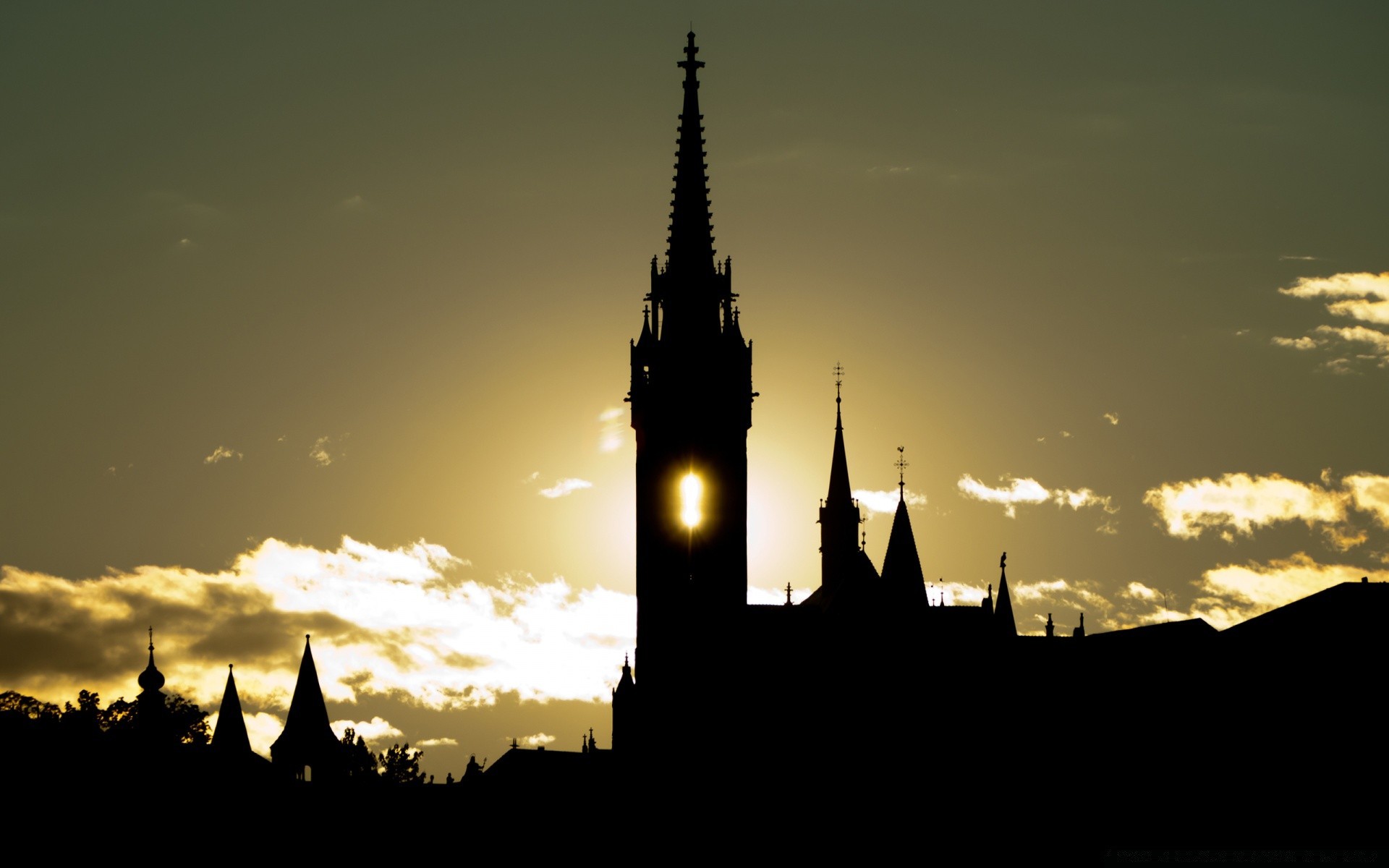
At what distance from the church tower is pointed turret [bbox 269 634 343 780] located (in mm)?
17042

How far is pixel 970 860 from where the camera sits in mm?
84625

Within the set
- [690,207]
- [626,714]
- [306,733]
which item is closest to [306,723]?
[306,733]

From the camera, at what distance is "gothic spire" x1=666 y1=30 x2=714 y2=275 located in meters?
95.6

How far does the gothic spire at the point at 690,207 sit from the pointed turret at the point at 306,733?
2504cm

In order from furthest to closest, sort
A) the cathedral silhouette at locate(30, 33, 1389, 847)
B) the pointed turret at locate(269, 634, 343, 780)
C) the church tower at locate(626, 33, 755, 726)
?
1. the pointed turret at locate(269, 634, 343, 780)
2. the church tower at locate(626, 33, 755, 726)
3. the cathedral silhouette at locate(30, 33, 1389, 847)

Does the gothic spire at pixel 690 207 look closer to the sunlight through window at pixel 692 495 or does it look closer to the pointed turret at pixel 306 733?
the sunlight through window at pixel 692 495

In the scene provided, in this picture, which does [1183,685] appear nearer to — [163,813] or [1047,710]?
[1047,710]

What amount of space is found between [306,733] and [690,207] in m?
29.4

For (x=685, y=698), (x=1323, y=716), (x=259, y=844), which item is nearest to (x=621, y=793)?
(x=685, y=698)

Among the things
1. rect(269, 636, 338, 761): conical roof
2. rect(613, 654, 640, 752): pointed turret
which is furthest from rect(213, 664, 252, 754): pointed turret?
rect(613, 654, 640, 752): pointed turret

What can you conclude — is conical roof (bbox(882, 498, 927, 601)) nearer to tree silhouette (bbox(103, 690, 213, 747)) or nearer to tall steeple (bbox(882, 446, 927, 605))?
tall steeple (bbox(882, 446, 927, 605))

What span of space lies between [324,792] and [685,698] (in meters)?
20.8

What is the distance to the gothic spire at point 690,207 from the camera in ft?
314

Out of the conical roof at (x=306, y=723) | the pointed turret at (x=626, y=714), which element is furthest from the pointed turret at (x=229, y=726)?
the pointed turret at (x=626, y=714)
